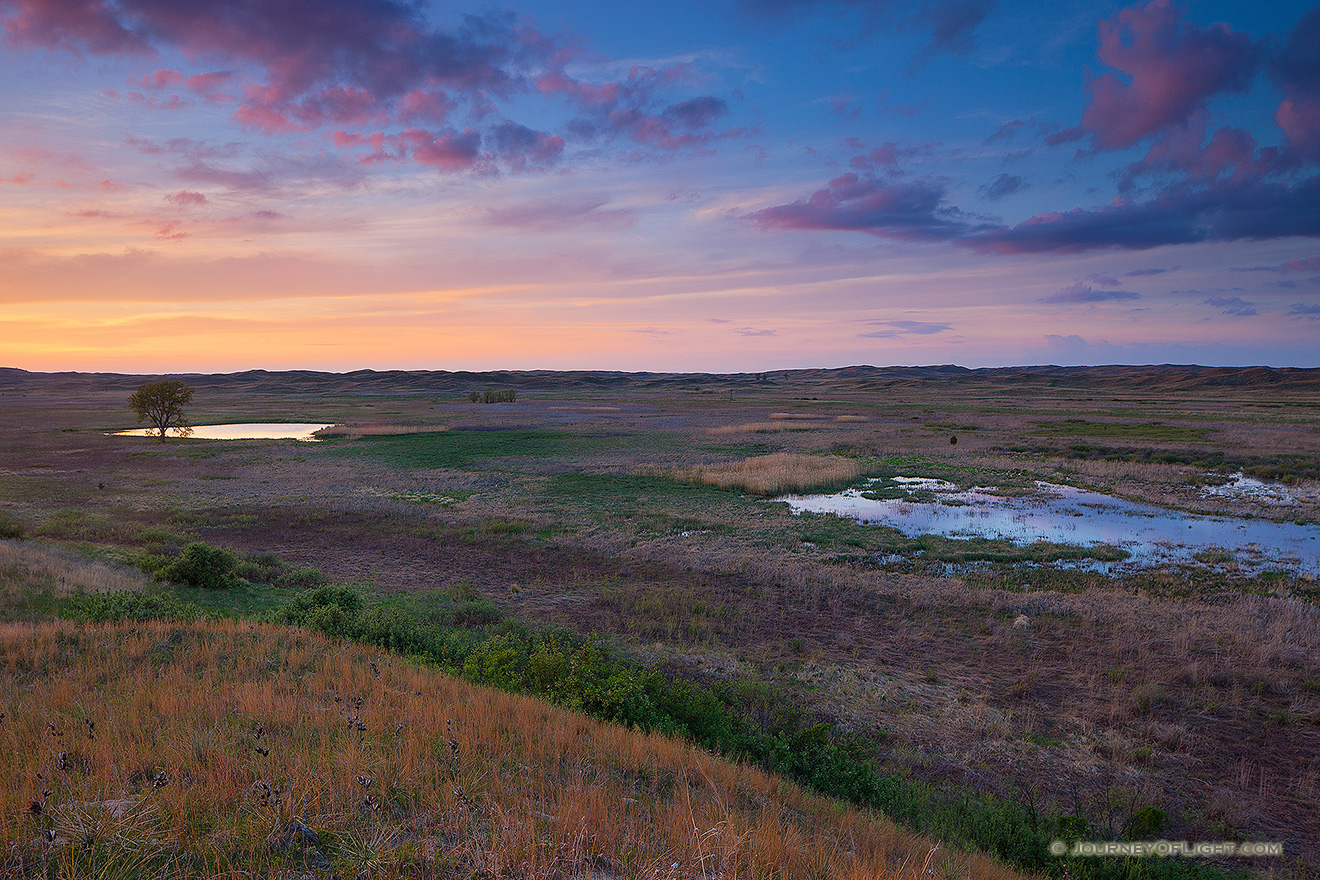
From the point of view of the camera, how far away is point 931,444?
163 feet

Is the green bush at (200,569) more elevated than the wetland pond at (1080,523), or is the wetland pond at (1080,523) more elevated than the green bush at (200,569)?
the green bush at (200,569)

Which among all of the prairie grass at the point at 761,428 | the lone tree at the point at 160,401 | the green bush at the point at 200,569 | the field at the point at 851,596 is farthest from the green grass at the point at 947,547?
the lone tree at the point at 160,401

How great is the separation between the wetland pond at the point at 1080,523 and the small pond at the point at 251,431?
52801 millimetres

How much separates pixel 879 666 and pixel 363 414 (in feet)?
293

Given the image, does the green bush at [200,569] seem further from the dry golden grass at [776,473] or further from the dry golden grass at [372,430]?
the dry golden grass at [372,430]

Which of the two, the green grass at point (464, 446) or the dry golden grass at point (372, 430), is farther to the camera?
the dry golden grass at point (372, 430)

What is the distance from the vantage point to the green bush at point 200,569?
15562 mm

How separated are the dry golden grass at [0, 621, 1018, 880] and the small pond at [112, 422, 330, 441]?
191 feet

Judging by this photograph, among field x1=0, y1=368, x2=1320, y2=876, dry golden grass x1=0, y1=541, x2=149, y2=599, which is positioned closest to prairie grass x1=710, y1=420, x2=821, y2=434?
field x1=0, y1=368, x2=1320, y2=876

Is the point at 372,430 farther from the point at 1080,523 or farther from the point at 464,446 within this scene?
the point at 1080,523

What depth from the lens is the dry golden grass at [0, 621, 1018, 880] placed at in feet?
14.0

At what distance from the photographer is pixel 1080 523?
25375 mm

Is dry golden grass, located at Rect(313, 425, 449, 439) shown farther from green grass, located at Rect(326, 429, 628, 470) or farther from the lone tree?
the lone tree

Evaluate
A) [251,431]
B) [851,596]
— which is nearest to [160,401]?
[251,431]
